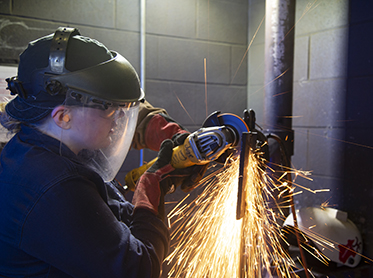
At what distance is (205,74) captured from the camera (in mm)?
2850

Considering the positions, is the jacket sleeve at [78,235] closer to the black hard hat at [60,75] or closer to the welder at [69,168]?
the welder at [69,168]

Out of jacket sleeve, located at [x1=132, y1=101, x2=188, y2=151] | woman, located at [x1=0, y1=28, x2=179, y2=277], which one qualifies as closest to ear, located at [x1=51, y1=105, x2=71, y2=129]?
woman, located at [x1=0, y1=28, x2=179, y2=277]

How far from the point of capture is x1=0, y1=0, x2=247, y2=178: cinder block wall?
7.22 ft

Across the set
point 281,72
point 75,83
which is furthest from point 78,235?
point 281,72

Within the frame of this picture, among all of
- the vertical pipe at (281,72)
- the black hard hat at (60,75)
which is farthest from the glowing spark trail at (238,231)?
the black hard hat at (60,75)

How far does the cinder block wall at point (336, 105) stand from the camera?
2203 millimetres

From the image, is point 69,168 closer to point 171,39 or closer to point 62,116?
point 62,116

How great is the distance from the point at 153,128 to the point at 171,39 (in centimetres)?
114

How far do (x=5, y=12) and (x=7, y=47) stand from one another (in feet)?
0.81

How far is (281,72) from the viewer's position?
1.97 m

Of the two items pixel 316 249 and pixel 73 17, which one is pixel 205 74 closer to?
pixel 73 17

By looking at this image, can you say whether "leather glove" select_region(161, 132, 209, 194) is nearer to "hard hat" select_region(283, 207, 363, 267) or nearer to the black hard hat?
the black hard hat

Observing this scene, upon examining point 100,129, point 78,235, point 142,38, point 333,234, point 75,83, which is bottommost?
point 333,234

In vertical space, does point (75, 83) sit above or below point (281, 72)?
below
